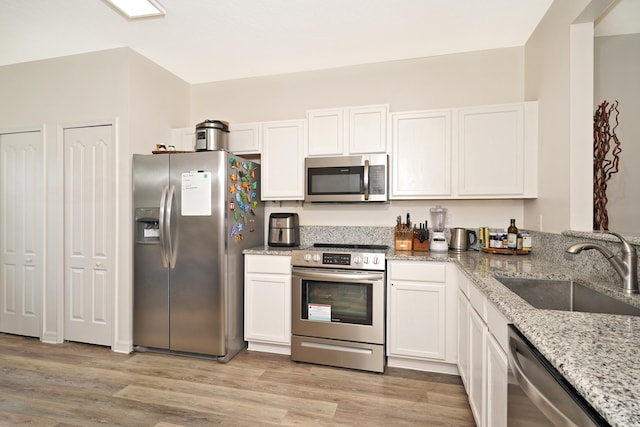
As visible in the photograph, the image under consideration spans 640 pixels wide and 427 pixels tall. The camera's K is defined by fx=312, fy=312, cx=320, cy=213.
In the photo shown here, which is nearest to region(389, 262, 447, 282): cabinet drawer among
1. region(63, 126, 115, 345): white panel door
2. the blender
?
the blender

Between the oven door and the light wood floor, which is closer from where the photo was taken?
the light wood floor

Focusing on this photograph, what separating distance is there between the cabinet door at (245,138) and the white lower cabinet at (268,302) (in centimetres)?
109

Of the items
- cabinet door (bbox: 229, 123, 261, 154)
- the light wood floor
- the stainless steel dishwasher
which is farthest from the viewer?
cabinet door (bbox: 229, 123, 261, 154)

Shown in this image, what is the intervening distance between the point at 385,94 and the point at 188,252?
243 cm

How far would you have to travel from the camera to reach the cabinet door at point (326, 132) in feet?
9.51

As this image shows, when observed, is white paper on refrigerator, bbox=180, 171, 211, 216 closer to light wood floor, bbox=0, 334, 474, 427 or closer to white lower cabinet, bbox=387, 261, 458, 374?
light wood floor, bbox=0, 334, 474, 427

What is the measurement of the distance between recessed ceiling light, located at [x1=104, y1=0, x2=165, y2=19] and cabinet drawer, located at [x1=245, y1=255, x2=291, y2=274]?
2061 mm

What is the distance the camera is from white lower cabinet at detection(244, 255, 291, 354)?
9.06 feet

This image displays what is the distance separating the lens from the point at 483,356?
5.18ft

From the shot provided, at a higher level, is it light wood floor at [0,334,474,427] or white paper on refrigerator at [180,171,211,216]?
white paper on refrigerator at [180,171,211,216]

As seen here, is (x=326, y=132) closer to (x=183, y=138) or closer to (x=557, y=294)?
(x=183, y=138)

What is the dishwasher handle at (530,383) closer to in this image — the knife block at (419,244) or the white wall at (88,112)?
the knife block at (419,244)

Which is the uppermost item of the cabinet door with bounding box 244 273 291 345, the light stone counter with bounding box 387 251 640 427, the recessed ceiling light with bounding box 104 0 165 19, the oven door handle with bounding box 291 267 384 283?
the recessed ceiling light with bounding box 104 0 165 19

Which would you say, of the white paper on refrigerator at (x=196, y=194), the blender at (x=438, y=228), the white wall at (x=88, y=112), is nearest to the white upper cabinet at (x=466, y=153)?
the blender at (x=438, y=228)
